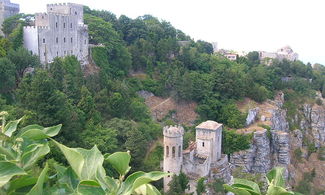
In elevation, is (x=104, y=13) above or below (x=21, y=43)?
above

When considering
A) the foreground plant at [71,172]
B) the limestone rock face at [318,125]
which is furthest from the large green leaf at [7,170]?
the limestone rock face at [318,125]

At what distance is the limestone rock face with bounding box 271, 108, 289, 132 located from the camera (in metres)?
32.9

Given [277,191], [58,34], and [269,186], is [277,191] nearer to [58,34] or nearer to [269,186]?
[269,186]

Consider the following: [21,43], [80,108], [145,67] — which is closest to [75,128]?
[80,108]

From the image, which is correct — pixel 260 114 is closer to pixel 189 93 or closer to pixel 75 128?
pixel 189 93

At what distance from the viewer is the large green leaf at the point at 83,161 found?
2.19m

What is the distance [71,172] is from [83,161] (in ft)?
1.30

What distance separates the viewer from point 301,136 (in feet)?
123

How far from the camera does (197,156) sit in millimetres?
22078

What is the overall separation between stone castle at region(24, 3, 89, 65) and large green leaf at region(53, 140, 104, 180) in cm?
2371

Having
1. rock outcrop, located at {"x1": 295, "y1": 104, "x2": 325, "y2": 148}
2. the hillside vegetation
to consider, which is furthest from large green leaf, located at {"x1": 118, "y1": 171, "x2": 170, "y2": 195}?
rock outcrop, located at {"x1": 295, "y1": 104, "x2": 325, "y2": 148}

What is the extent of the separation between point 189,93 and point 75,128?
16.6 m

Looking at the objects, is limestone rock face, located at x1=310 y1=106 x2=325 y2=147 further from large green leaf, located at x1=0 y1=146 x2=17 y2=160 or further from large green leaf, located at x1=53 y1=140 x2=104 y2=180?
large green leaf, located at x1=0 y1=146 x2=17 y2=160

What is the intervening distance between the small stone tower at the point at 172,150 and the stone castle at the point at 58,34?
11.5 meters
